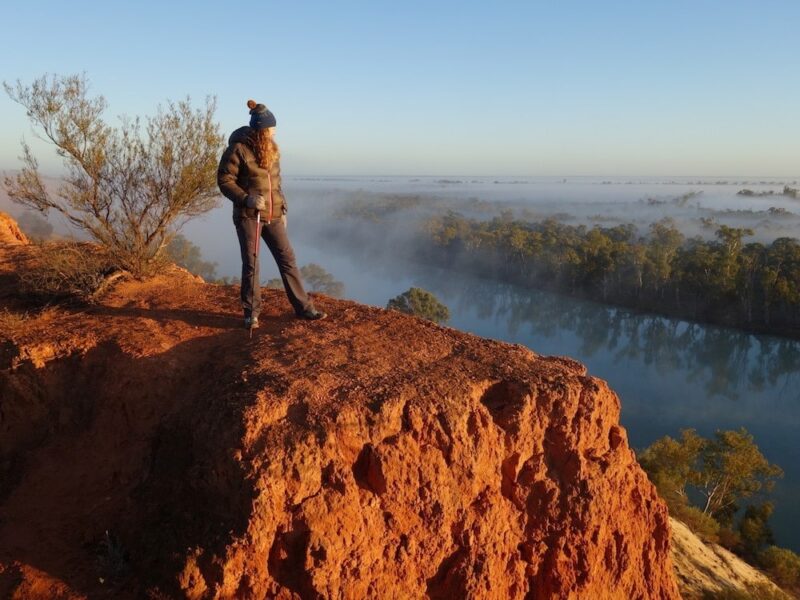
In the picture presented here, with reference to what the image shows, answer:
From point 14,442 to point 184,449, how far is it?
6.73 ft

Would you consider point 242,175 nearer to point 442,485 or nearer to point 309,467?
point 309,467

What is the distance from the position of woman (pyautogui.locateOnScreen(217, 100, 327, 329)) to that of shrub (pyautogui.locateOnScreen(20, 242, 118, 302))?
7.29 ft

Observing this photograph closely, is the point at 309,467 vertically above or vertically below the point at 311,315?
below

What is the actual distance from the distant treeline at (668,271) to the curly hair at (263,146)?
35.1m

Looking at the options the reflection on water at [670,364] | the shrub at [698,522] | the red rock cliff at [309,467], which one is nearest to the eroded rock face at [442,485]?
the red rock cliff at [309,467]

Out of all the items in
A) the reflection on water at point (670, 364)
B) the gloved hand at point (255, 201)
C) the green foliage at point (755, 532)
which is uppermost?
the gloved hand at point (255, 201)

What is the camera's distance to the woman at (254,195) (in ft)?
16.2

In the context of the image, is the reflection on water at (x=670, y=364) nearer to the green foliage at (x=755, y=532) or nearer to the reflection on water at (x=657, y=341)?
the reflection on water at (x=657, y=341)

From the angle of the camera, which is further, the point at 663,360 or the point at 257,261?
the point at 663,360

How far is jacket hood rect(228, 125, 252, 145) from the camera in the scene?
4.96m

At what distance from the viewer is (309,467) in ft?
11.8

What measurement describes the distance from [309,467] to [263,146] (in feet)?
9.74

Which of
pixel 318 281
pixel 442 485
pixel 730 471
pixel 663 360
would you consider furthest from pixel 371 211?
pixel 442 485

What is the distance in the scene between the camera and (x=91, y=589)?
3.39 m
